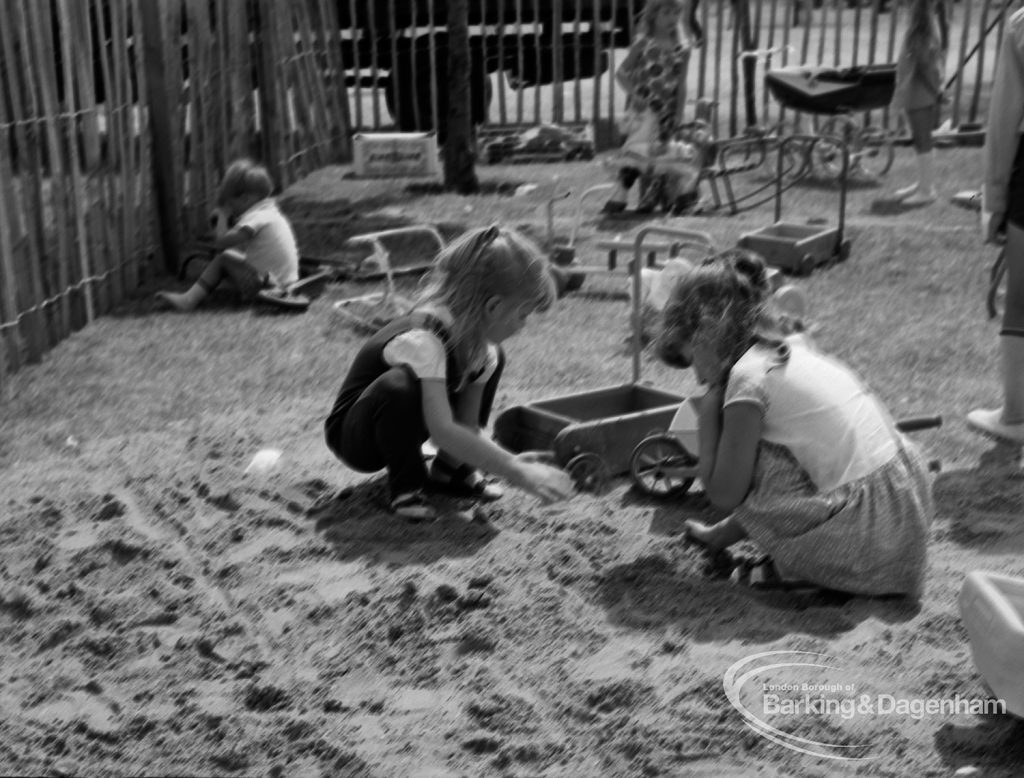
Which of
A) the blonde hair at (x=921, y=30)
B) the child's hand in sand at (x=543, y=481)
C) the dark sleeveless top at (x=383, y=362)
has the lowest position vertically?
the child's hand in sand at (x=543, y=481)

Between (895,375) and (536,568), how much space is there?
8.64 feet

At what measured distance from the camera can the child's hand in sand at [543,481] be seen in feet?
13.8

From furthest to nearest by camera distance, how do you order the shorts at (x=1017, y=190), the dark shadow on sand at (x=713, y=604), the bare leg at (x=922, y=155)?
the bare leg at (x=922, y=155), the shorts at (x=1017, y=190), the dark shadow on sand at (x=713, y=604)

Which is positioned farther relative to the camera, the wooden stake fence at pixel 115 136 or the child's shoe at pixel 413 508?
the wooden stake fence at pixel 115 136

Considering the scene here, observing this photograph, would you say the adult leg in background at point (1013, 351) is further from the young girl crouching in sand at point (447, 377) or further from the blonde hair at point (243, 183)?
the blonde hair at point (243, 183)

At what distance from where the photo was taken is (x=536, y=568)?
4.24 meters

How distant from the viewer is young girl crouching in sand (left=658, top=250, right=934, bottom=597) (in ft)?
13.1

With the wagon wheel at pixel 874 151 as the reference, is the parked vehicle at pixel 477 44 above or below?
above

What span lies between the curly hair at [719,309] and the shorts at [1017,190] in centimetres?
163

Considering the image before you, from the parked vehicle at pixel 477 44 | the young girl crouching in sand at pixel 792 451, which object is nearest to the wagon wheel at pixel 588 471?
the young girl crouching in sand at pixel 792 451

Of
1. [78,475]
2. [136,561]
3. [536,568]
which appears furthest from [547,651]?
[78,475]

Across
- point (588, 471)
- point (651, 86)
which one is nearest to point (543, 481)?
point (588, 471)

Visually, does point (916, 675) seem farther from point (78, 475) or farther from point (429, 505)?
point (78, 475)

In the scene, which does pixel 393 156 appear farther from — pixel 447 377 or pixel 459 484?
pixel 447 377
